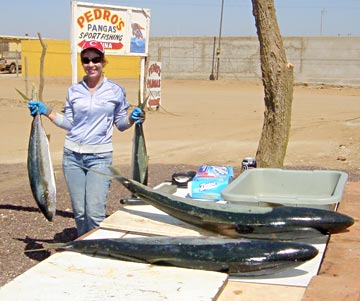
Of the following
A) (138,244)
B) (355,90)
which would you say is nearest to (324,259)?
(138,244)

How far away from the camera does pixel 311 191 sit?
169 inches

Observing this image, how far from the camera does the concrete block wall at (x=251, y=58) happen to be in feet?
114

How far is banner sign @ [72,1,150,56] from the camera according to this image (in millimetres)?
15555

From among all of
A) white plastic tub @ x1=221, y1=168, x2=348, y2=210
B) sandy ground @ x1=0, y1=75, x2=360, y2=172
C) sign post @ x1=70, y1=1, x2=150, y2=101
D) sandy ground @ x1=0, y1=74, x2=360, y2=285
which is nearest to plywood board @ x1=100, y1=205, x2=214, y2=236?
white plastic tub @ x1=221, y1=168, x2=348, y2=210

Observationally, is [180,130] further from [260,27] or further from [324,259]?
[324,259]

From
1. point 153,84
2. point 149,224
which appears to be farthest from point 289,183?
point 153,84

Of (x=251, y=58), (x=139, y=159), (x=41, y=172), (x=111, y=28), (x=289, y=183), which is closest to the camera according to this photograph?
(x=289, y=183)

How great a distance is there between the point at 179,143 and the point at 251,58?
24.0 m

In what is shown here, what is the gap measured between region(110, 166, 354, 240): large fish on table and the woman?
149cm

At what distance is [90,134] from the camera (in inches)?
187

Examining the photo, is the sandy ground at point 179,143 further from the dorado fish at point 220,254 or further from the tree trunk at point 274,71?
the dorado fish at point 220,254

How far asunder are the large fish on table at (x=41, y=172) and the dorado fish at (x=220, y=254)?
1712 mm

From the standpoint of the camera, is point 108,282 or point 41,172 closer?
point 108,282

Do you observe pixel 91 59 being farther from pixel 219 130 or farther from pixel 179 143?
pixel 219 130
